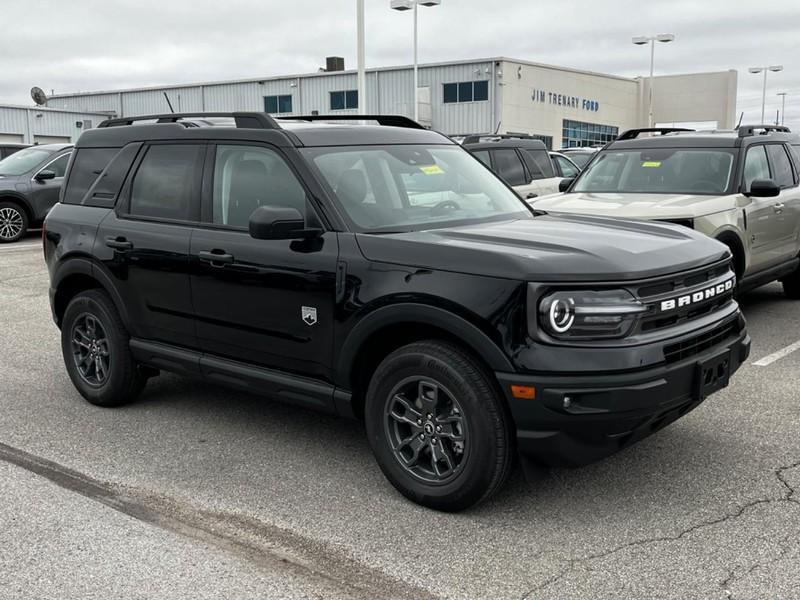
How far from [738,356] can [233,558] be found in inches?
103

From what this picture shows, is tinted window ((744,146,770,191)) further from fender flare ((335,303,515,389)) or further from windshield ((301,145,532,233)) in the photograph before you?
fender flare ((335,303,515,389))

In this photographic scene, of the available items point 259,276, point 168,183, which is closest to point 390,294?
point 259,276

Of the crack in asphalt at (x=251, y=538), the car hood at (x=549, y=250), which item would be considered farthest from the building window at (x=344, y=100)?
the crack in asphalt at (x=251, y=538)

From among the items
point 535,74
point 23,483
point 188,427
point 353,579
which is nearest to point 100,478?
point 23,483

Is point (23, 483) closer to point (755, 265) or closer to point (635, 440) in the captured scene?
point (635, 440)

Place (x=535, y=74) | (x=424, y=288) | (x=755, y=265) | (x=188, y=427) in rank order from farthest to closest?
(x=535, y=74) → (x=755, y=265) → (x=188, y=427) → (x=424, y=288)

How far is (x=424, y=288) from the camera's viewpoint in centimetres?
391

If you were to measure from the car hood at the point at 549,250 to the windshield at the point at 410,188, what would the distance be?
206mm

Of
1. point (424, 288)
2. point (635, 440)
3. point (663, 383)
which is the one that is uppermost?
point (424, 288)

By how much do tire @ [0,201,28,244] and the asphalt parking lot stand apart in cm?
1068

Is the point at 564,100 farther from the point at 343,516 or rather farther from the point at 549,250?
the point at 343,516

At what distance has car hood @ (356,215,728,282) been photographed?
3705mm

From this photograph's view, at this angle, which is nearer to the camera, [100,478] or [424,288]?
[424,288]

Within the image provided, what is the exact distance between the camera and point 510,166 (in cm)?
1340
